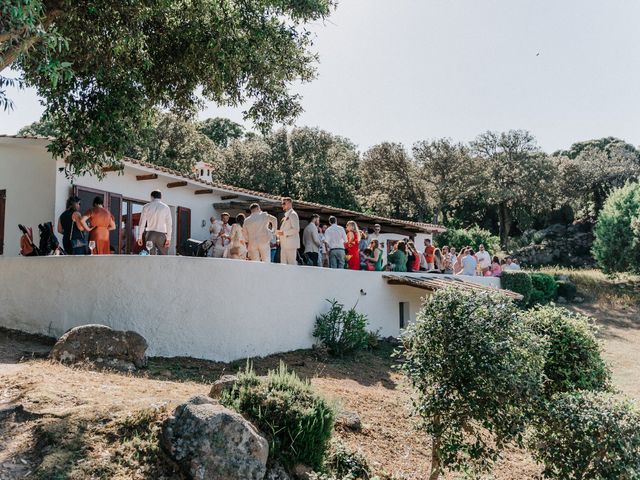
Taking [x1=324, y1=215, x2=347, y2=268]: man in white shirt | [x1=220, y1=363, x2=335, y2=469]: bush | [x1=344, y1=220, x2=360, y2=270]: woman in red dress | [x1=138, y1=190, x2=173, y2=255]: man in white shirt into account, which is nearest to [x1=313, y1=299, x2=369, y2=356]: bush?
[x1=324, y1=215, x2=347, y2=268]: man in white shirt

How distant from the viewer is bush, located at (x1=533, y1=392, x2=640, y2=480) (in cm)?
653

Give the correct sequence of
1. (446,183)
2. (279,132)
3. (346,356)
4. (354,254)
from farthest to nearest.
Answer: (446,183), (279,132), (354,254), (346,356)

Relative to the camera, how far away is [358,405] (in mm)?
9203

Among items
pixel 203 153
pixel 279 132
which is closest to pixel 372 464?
pixel 203 153

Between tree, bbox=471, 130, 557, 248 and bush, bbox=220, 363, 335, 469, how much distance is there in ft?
124

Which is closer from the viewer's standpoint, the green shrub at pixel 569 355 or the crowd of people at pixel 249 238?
the green shrub at pixel 569 355

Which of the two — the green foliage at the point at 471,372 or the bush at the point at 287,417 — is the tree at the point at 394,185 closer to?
the green foliage at the point at 471,372

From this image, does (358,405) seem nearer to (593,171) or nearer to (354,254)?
(354,254)

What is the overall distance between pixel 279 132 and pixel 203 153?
5.39 m

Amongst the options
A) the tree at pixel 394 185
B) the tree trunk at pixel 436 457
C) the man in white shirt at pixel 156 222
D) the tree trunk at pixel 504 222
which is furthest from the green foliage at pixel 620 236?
the tree trunk at pixel 436 457

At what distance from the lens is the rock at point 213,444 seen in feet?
17.6

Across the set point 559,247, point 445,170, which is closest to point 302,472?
point 559,247

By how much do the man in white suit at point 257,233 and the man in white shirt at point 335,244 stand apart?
2.26m

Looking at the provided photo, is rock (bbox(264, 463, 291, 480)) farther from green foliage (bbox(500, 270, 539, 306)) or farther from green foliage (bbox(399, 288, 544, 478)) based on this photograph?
green foliage (bbox(500, 270, 539, 306))
